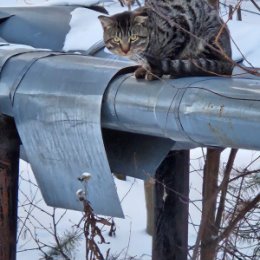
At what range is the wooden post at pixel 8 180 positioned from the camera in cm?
291

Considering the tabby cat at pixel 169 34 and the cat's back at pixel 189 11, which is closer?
the tabby cat at pixel 169 34

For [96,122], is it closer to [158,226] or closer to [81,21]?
[158,226]

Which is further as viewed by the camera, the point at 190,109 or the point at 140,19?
the point at 140,19

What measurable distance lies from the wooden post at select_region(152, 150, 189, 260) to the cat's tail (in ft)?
1.52

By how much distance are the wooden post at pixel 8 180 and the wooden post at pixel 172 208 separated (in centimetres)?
61

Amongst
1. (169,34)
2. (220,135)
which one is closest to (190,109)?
(220,135)

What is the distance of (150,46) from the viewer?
10.1ft

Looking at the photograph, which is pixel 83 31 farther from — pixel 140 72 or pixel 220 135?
pixel 220 135

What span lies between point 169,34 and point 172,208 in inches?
28.2

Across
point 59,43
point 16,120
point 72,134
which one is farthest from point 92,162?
point 59,43

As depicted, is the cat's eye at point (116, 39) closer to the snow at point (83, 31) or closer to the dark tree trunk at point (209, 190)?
the dark tree trunk at point (209, 190)

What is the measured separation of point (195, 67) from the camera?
2.71 meters

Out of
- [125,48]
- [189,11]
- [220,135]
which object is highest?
[189,11]

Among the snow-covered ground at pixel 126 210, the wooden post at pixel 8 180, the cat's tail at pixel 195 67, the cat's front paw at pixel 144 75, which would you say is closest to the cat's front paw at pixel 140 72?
the cat's front paw at pixel 144 75
